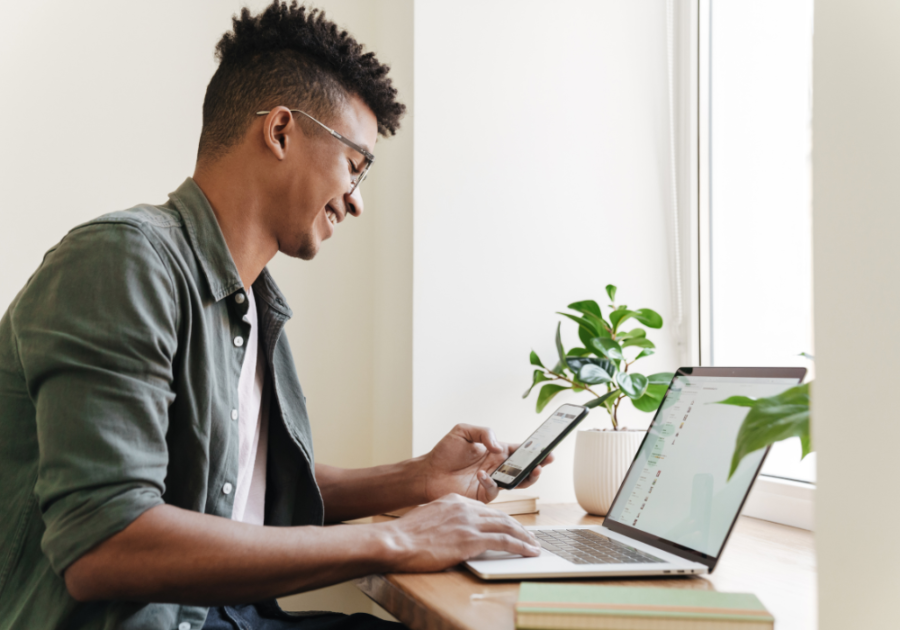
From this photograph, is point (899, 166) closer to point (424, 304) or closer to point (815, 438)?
point (815, 438)

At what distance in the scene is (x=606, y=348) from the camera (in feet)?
4.53

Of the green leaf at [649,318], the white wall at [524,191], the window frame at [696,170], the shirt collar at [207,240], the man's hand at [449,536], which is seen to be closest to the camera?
the man's hand at [449,536]

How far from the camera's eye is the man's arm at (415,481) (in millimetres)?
1198

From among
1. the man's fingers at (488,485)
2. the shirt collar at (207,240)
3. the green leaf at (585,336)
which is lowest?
the man's fingers at (488,485)

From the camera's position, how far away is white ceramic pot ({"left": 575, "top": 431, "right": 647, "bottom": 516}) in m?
1.25

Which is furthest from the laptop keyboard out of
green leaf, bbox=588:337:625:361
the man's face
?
the man's face

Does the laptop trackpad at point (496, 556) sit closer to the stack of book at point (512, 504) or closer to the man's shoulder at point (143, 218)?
the stack of book at point (512, 504)

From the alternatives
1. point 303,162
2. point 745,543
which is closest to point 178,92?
point 303,162

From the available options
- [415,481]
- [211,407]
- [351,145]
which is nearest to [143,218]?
[211,407]

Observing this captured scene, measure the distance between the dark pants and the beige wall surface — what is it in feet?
2.35

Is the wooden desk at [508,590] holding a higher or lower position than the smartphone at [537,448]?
lower

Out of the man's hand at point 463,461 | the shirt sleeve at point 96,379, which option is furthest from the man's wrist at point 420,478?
the shirt sleeve at point 96,379

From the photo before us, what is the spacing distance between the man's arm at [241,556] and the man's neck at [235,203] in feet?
1.43

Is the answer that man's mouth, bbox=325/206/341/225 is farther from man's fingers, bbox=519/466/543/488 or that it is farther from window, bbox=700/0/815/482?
window, bbox=700/0/815/482
